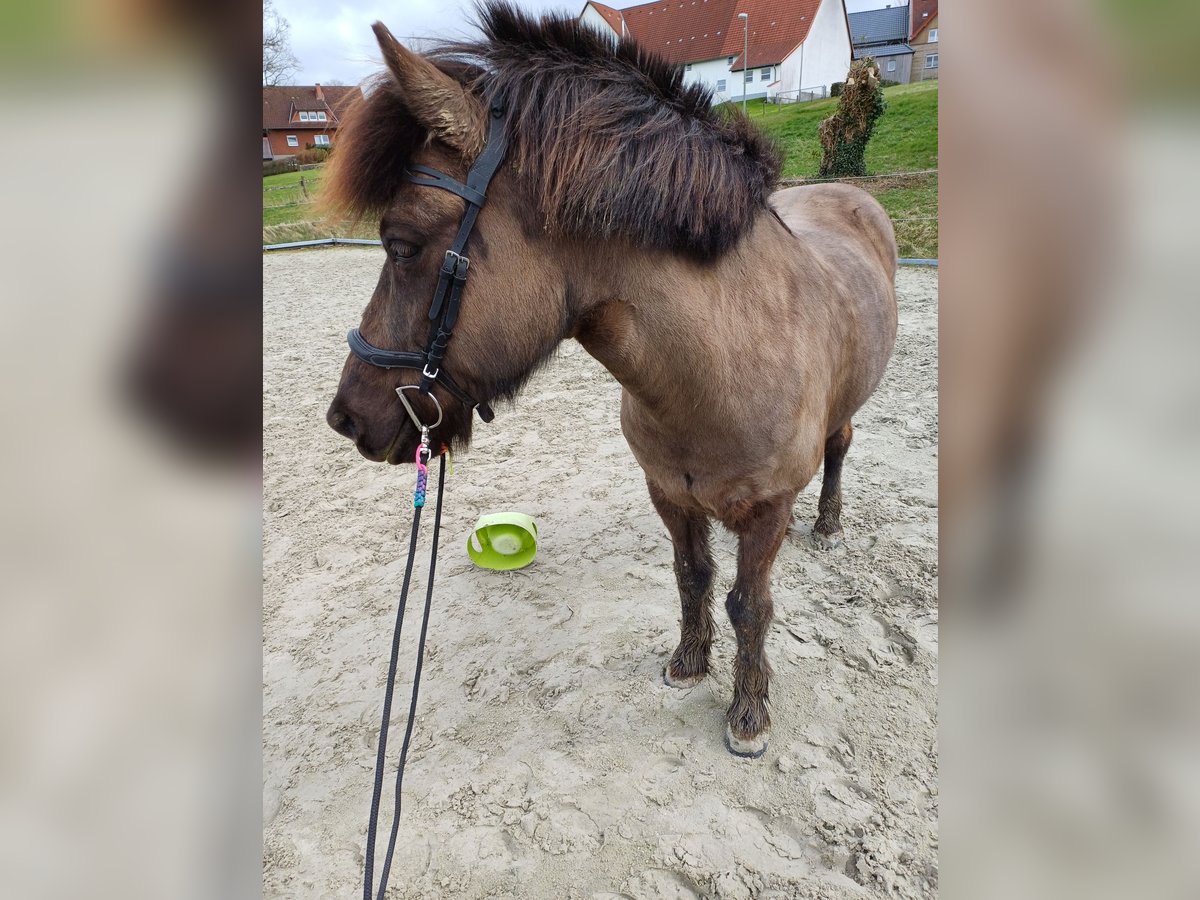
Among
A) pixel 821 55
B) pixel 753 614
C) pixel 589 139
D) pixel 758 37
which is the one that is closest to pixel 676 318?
pixel 589 139

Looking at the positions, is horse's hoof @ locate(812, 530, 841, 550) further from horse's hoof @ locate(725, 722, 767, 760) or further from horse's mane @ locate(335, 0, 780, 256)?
horse's mane @ locate(335, 0, 780, 256)

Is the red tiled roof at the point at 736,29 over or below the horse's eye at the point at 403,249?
over

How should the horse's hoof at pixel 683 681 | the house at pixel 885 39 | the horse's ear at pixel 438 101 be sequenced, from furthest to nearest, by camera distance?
the house at pixel 885 39 < the horse's hoof at pixel 683 681 < the horse's ear at pixel 438 101

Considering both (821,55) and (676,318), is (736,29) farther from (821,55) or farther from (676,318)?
(676,318)

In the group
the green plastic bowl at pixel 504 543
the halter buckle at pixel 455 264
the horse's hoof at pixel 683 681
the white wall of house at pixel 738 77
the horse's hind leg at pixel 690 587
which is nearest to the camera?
the halter buckle at pixel 455 264

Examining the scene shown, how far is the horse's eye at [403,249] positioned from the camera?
4.90 feet

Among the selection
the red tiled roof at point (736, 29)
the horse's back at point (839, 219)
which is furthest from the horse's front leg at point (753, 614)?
the red tiled roof at point (736, 29)

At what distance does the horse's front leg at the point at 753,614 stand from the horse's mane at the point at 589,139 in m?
0.92

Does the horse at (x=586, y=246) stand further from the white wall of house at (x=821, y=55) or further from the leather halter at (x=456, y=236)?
the white wall of house at (x=821, y=55)

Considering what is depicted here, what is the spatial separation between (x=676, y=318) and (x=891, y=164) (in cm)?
1291

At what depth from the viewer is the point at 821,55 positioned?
2300 cm
